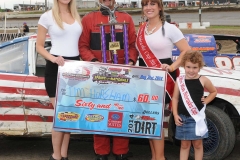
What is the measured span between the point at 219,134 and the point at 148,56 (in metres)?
1.17

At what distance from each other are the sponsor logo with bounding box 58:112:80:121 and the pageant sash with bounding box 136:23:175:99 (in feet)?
2.94

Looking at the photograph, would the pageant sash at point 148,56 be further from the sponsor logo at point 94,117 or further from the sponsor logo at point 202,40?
the sponsor logo at point 202,40

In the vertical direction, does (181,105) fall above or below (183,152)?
above

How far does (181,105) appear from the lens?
381 centimetres

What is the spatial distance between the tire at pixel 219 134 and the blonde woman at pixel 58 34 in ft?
5.21

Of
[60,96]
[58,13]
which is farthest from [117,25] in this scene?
[60,96]

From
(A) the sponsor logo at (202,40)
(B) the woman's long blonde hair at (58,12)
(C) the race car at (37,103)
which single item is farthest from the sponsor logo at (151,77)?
(A) the sponsor logo at (202,40)

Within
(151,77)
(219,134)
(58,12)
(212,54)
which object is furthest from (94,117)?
(212,54)

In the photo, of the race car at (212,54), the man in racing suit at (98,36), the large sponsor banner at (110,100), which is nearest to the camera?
the large sponsor banner at (110,100)

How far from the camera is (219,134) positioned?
13.9 ft

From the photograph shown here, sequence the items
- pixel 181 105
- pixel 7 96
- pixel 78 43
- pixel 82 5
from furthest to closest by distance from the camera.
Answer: pixel 82 5, pixel 7 96, pixel 78 43, pixel 181 105

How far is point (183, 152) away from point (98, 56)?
1.32m

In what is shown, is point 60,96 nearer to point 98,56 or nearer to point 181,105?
point 98,56

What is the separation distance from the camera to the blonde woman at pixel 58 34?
385 cm
